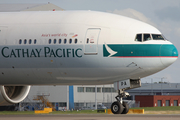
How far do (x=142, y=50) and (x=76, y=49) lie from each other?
4156 mm

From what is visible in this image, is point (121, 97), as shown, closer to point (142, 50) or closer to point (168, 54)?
point (142, 50)

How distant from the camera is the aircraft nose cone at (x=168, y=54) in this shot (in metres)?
21.8

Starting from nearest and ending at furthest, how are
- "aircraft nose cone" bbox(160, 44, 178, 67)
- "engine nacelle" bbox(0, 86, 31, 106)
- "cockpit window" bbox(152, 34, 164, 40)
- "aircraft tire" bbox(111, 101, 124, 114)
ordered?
"aircraft nose cone" bbox(160, 44, 178, 67) < "aircraft tire" bbox(111, 101, 124, 114) < "cockpit window" bbox(152, 34, 164, 40) < "engine nacelle" bbox(0, 86, 31, 106)

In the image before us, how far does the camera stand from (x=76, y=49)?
73.9ft

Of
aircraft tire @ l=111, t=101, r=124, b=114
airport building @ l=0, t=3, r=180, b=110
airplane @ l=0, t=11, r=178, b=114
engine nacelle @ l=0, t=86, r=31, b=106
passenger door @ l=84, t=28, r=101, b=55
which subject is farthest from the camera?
airport building @ l=0, t=3, r=180, b=110

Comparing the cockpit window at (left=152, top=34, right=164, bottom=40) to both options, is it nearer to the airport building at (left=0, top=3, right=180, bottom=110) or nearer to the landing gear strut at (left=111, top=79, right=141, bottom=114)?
the landing gear strut at (left=111, top=79, right=141, bottom=114)

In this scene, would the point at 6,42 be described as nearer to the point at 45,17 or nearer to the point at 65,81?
the point at 45,17

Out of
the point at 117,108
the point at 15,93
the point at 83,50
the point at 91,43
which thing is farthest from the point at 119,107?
the point at 15,93

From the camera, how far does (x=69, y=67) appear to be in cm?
2289

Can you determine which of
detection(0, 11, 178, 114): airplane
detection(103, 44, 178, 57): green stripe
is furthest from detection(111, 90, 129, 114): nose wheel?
detection(103, 44, 178, 57): green stripe

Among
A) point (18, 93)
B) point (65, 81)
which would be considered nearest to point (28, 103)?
point (18, 93)

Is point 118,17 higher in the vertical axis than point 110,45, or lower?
higher

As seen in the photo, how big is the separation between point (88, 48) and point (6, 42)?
571cm

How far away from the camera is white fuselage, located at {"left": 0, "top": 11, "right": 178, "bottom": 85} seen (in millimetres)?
22172
